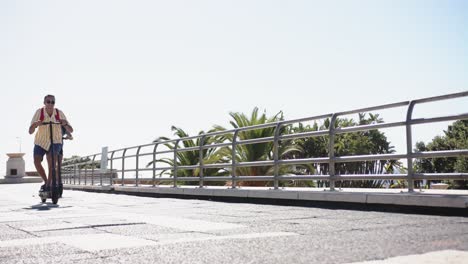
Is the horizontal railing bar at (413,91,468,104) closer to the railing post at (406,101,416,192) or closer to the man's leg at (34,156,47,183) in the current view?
the railing post at (406,101,416,192)

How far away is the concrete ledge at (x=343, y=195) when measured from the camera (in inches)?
218

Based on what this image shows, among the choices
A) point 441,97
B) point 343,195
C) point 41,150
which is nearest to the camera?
point 441,97

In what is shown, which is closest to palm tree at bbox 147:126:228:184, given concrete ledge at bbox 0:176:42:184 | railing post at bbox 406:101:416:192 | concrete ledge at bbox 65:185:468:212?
concrete ledge at bbox 65:185:468:212

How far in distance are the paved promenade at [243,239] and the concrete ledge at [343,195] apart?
214 millimetres

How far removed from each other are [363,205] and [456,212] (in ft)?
4.56

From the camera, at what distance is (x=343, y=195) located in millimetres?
6906

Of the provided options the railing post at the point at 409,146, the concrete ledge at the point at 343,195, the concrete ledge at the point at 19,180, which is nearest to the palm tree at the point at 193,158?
the concrete ledge at the point at 343,195

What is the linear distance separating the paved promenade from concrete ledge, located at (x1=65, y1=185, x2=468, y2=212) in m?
0.21

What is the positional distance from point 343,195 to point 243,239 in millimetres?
3261

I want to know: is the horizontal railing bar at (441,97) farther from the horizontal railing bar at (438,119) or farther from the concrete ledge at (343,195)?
the concrete ledge at (343,195)

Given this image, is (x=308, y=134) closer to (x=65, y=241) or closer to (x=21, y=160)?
(x=65, y=241)

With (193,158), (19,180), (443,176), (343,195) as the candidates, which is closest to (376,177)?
(343,195)

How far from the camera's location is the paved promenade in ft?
10.4

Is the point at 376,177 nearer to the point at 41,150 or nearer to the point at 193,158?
the point at 41,150
